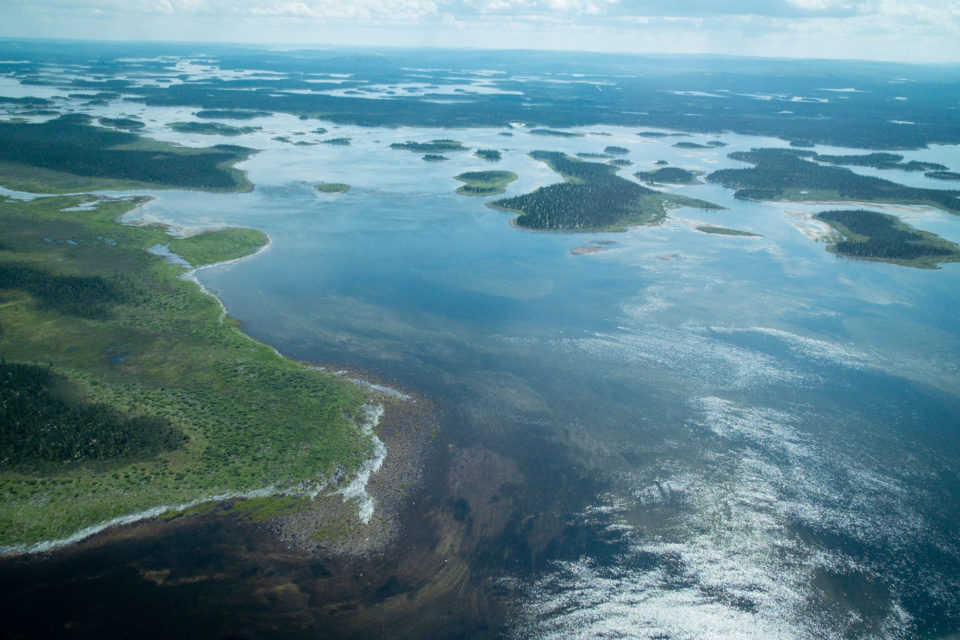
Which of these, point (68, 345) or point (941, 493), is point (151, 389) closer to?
point (68, 345)

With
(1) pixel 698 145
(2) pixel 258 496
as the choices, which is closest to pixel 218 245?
(2) pixel 258 496

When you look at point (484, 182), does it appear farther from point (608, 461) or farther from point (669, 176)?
point (608, 461)

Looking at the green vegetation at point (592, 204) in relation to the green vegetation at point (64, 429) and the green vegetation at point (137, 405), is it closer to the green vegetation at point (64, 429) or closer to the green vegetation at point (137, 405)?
the green vegetation at point (137, 405)

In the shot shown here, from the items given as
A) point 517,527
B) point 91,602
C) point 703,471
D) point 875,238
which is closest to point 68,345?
point 91,602

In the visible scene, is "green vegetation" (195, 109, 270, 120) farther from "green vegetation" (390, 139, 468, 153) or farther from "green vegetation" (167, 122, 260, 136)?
"green vegetation" (390, 139, 468, 153)

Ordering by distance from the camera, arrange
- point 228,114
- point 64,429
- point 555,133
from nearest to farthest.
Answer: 1. point 64,429
2. point 555,133
3. point 228,114

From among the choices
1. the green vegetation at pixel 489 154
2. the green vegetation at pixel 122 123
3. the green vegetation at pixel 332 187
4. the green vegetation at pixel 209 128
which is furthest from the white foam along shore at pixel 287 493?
the green vegetation at pixel 122 123
